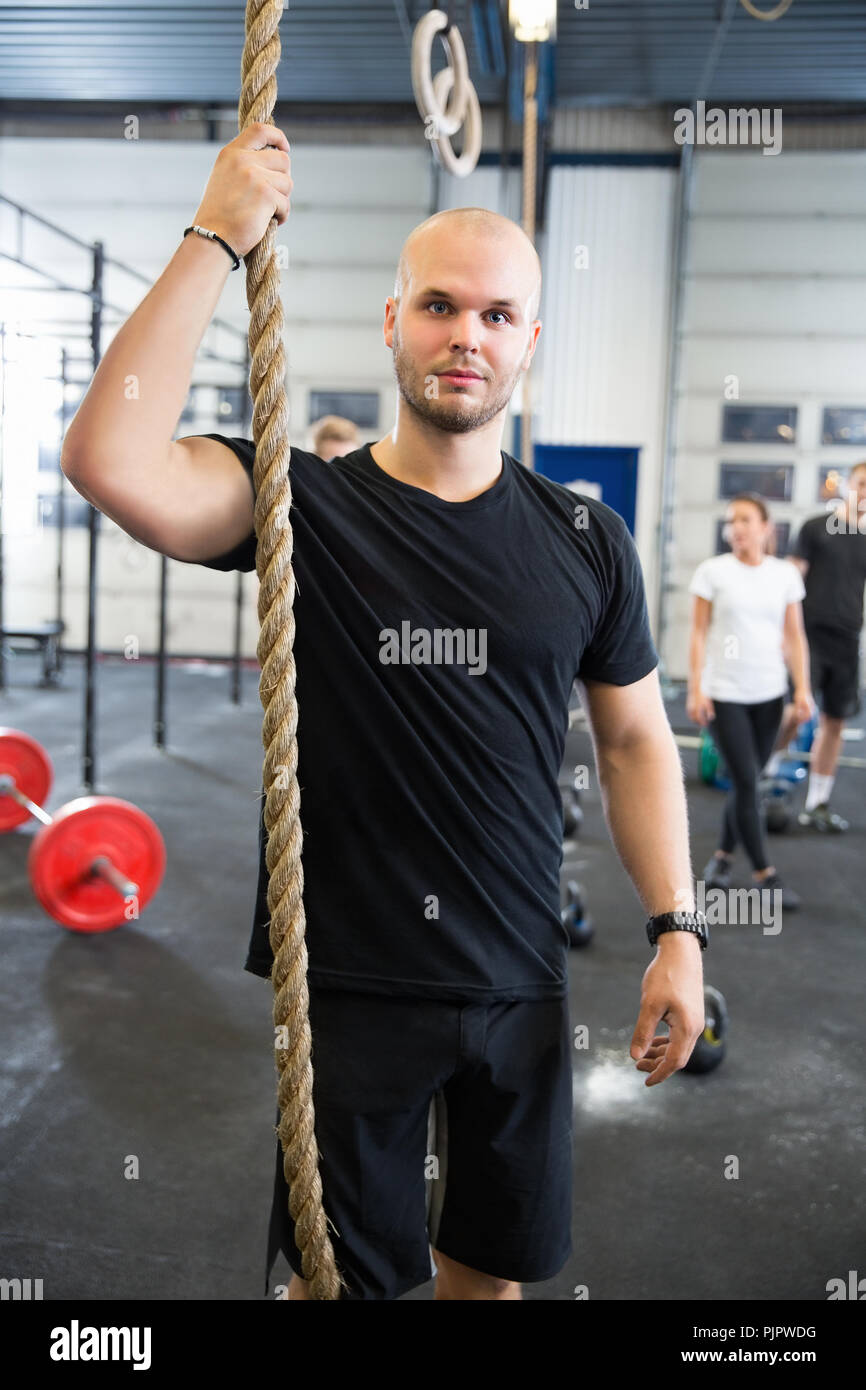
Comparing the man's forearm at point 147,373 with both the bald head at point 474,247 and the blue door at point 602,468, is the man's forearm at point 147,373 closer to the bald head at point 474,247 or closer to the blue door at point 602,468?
the bald head at point 474,247

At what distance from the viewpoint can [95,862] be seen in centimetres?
333

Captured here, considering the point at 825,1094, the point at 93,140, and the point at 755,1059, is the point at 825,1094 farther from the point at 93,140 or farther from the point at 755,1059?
the point at 93,140

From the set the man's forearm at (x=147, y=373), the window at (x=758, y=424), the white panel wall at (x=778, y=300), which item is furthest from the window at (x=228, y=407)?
the man's forearm at (x=147, y=373)

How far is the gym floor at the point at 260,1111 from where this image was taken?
2002mm

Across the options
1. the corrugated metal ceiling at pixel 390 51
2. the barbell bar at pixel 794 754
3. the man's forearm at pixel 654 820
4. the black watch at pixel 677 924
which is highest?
the corrugated metal ceiling at pixel 390 51

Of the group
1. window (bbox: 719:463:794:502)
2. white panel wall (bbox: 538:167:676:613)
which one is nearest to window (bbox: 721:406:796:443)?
window (bbox: 719:463:794:502)

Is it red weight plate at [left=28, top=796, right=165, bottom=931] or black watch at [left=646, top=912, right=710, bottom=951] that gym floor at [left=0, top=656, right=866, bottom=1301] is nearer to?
red weight plate at [left=28, top=796, right=165, bottom=931]

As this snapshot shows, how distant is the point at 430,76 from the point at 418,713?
6.48 feet

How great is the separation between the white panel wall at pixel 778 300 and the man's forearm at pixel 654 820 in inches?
347

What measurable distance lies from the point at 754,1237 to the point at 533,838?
1.33 m

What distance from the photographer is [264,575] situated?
965 millimetres

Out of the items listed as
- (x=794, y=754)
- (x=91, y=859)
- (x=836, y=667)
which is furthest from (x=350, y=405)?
(x=91, y=859)
